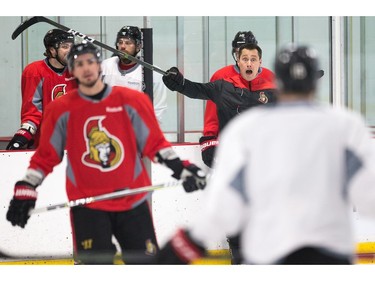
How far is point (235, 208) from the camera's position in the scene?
2068 millimetres

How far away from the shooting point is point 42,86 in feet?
13.5

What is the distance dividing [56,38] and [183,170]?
1.20 m

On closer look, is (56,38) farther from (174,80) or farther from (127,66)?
(174,80)

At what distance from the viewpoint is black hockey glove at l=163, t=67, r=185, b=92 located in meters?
3.83

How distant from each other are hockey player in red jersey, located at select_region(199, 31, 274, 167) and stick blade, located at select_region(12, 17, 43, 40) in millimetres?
748

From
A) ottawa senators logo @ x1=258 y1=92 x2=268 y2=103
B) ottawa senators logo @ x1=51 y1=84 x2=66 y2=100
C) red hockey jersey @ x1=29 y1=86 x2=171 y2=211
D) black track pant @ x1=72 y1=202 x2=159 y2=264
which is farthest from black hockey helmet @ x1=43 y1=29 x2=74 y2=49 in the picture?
black track pant @ x1=72 y1=202 x2=159 y2=264

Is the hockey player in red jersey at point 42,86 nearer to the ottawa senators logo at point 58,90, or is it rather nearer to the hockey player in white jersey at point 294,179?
the ottawa senators logo at point 58,90

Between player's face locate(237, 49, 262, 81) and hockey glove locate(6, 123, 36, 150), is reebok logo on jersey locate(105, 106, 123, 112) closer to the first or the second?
player's face locate(237, 49, 262, 81)

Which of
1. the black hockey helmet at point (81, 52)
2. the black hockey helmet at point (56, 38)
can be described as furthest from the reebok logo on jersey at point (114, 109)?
the black hockey helmet at point (56, 38)

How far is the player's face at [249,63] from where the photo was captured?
3.75m

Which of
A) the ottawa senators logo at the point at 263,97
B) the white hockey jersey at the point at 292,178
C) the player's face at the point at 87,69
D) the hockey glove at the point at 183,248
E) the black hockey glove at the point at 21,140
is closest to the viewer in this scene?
the white hockey jersey at the point at 292,178

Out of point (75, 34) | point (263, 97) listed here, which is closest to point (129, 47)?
point (75, 34)

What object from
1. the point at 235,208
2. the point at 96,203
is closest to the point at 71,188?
the point at 96,203

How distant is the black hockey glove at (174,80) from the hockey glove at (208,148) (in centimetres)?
26
